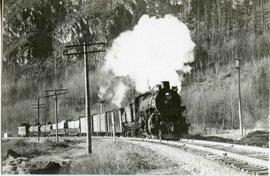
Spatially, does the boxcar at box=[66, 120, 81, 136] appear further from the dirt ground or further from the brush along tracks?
the brush along tracks

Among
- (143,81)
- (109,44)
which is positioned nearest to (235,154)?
(143,81)

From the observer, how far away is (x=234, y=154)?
881cm

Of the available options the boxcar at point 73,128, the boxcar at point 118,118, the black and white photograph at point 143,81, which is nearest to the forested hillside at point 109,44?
the black and white photograph at point 143,81

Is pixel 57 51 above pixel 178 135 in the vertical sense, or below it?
above

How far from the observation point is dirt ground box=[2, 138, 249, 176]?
365 inches

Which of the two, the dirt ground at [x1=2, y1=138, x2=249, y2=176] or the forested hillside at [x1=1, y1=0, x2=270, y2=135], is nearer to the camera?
the dirt ground at [x1=2, y1=138, x2=249, y2=176]

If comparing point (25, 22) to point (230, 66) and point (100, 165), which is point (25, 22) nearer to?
point (100, 165)

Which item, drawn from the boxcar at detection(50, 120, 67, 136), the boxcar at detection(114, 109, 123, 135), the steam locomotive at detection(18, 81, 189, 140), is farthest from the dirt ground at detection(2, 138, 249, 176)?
the boxcar at detection(50, 120, 67, 136)

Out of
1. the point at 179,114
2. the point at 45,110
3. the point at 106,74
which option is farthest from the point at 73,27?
the point at 179,114

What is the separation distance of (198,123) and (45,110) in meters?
4.65

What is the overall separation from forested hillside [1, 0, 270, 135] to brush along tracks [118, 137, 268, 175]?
0.61 metres

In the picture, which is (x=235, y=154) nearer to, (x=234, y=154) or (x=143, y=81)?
(x=234, y=154)

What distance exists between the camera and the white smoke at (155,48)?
10.5 meters

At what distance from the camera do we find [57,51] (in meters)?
11.9
